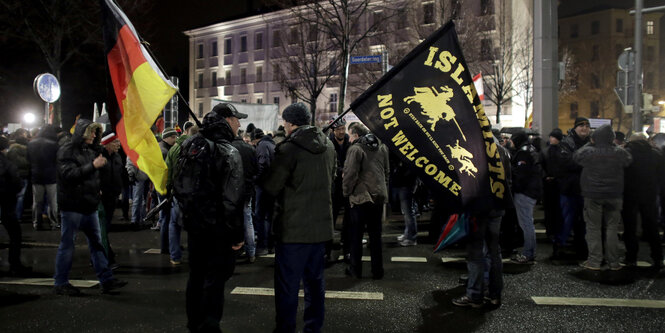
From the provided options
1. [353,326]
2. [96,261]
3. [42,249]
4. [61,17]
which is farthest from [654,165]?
[61,17]

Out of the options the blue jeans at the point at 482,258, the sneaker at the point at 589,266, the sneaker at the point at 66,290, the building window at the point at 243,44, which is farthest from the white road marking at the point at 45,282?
the building window at the point at 243,44

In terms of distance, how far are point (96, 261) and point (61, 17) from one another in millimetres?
22145

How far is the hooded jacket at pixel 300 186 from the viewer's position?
418cm

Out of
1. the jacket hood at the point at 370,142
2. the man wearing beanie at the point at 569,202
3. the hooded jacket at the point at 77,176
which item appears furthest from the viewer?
the man wearing beanie at the point at 569,202

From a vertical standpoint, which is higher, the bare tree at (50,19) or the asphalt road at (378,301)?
the bare tree at (50,19)

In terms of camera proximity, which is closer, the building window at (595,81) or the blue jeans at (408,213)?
the blue jeans at (408,213)

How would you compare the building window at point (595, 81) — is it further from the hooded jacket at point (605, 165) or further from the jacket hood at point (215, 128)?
the jacket hood at point (215, 128)

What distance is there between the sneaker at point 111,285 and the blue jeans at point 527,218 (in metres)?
5.22

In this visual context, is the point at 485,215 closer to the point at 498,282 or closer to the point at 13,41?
the point at 498,282

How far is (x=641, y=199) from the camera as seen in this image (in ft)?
24.9

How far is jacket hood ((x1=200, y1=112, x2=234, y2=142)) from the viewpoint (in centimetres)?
427

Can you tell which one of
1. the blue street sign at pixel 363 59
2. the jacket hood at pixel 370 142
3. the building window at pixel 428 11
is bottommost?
the jacket hood at pixel 370 142

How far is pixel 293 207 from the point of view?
13.9ft

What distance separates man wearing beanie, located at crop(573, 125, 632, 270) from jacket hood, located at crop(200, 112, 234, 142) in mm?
5058
